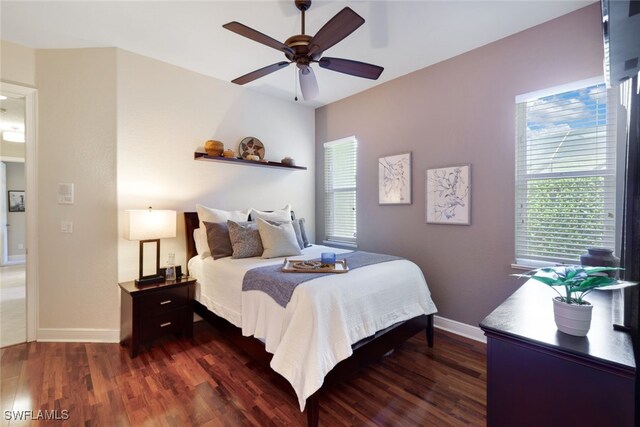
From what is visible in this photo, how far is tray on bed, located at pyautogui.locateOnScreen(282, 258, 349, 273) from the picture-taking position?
7.00 ft

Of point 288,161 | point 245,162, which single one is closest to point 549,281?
point 245,162

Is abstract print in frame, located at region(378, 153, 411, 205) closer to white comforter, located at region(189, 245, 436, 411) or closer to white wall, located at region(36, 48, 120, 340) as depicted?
white comforter, located at region(189, 245, 436, 411)

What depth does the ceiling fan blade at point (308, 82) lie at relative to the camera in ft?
7.25

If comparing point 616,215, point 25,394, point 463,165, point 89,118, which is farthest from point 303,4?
point 25,394

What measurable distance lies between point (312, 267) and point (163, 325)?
1.63 metres

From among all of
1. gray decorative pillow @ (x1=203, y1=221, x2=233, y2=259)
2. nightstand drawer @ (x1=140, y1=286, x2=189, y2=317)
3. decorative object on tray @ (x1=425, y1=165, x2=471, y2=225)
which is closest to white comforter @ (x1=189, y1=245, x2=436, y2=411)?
gray decorative pillow @ (x1=203, y1=221, x2=233, y2=259)

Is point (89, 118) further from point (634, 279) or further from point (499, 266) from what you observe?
point (499, 266)

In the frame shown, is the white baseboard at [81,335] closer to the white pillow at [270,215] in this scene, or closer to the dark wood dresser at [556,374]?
the white pillow at [270,215]

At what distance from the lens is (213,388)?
2039 millimetres

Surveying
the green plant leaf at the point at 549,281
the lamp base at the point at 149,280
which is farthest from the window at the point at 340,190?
the green plant leaf at the point at 549,281

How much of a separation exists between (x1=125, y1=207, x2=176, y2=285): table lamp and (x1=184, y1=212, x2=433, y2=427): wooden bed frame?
2.06 feet

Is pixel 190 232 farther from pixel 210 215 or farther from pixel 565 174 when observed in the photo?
pixel 565 174

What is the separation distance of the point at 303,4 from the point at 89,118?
236 cm

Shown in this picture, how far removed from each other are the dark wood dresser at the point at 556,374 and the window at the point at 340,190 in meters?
2.99
